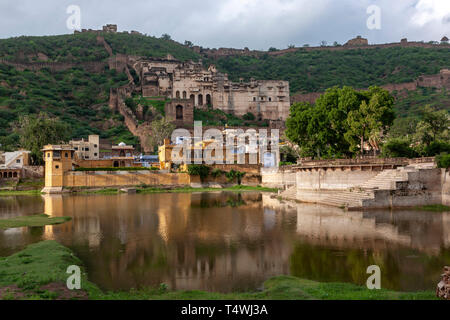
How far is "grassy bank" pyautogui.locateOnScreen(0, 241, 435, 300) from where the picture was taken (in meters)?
10.8

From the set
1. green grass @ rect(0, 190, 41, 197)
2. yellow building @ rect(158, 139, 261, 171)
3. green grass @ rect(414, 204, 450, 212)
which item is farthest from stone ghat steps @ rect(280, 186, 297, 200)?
green grass @ rect(0, 190, 41, 197)

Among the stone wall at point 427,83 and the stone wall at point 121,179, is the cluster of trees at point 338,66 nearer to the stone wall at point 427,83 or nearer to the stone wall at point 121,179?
the stone wall at point 427,83

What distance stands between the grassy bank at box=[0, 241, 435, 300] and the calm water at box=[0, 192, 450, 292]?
0.91 m

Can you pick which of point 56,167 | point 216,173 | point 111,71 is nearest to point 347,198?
point 216,173

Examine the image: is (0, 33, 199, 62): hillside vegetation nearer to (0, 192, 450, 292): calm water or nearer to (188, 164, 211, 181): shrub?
(188, 164, 211, 181): shrub

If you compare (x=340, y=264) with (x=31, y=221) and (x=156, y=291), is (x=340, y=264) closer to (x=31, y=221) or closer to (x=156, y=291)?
(x=156, y=291)

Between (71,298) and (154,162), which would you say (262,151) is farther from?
(71,298)

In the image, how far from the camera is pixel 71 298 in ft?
35.9

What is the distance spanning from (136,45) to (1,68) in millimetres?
52884

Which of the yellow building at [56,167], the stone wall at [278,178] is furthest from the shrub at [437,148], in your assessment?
the yellow building at [56,167]

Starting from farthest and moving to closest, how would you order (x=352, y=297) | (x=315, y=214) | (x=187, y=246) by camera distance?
(x=315, y=214) → (x=187, y=246) → (x=352, y=297)

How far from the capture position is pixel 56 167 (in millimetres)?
54562
